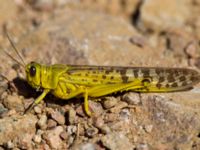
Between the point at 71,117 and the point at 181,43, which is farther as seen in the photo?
the point at 181,43

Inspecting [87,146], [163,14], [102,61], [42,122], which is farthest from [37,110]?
[163,14]

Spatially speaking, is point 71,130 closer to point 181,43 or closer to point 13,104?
point 13,104

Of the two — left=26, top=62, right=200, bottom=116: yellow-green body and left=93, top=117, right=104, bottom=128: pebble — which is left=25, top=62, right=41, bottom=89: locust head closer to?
left=26, top=62, right=200, bottom=116: yellow-green body

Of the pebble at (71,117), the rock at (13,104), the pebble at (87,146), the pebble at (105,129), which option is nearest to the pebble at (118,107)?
the pebble at (105,129)

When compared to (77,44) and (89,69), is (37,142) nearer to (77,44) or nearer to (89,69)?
(89,69)

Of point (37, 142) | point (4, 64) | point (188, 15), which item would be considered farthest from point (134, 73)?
point (188, 15)
